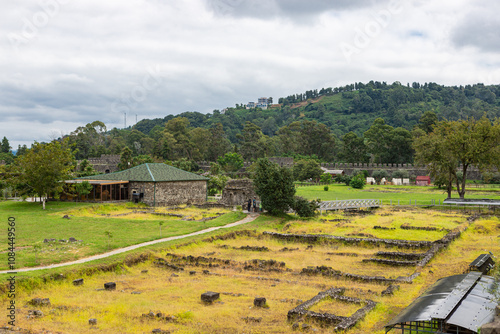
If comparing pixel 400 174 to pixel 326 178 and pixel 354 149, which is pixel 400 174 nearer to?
pixel 326 178

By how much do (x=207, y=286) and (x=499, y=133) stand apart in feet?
116

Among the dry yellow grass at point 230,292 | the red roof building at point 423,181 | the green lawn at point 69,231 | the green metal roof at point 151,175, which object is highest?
the green metal roof at point 151,175

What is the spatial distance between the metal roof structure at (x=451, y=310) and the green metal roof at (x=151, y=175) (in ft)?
94.8

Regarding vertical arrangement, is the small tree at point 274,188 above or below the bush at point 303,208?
above

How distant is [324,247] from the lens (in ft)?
72.2

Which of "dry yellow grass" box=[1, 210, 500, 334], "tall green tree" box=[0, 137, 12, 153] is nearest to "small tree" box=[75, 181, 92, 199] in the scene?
"dry yellow grass" box=[1, 210, 500, 334]

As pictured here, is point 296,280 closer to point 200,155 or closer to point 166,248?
point 166,248

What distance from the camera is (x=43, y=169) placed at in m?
29.7

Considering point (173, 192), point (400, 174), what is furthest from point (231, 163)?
point (173, 192)

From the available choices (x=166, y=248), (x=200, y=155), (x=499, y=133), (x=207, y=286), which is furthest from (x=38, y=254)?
(x=200, y=155)

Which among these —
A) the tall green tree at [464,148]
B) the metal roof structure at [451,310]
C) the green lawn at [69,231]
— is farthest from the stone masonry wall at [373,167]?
the metal roof structure at [451,310]

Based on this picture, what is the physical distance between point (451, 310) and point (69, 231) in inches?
743

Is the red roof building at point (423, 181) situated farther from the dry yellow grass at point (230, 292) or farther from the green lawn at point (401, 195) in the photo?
the dry yellow grass at point (230, 292)

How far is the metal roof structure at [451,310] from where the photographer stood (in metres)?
9.13
